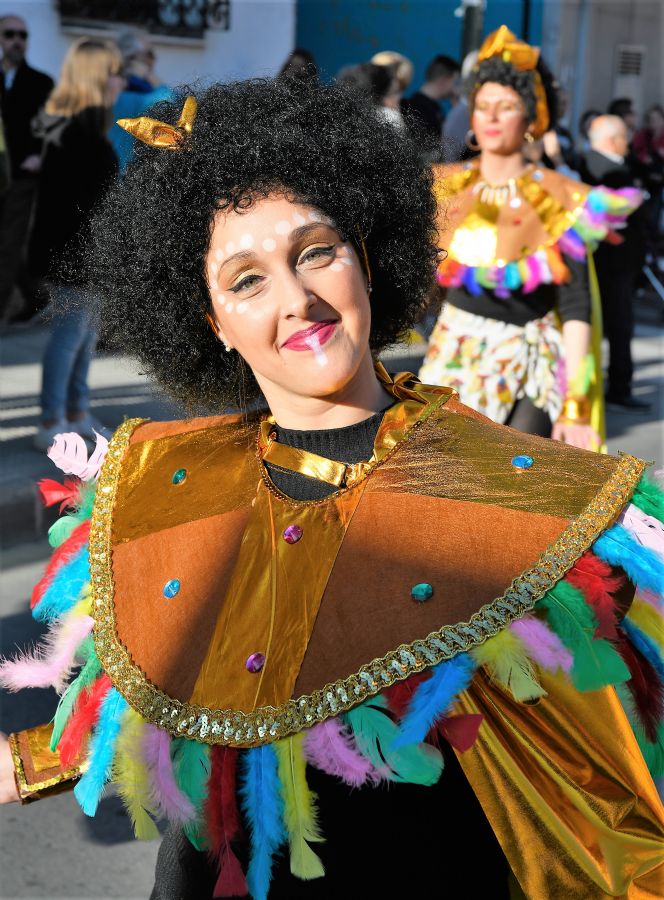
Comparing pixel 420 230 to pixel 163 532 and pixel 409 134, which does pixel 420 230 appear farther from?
pixel 163 532

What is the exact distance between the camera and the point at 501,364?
13.4 ft

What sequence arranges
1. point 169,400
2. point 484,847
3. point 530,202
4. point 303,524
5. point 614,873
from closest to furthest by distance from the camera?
point 614,873
point 484,847
point 303,524
point 169,400
point 530,202

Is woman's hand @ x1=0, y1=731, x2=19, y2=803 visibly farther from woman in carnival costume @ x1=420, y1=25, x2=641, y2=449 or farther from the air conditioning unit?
the air conditioning unit

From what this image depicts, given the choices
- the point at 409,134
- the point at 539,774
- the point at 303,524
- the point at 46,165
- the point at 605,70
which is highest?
the point at 409,134

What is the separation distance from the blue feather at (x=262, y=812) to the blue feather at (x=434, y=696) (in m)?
0.19

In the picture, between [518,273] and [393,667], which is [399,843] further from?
[518,273]

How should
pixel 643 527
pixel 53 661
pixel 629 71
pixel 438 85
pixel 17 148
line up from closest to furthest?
pixel 643 527 < pixel 53 661 < pixel 17 148 < pixel 438 85 < pixel 629 71

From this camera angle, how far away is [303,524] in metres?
A: 1.78

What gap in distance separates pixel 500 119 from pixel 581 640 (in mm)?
3205

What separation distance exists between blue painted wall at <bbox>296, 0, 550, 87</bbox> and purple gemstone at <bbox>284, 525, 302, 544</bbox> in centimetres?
1189

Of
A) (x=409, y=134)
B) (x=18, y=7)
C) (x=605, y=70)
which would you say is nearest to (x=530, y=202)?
(x=409, y=134)

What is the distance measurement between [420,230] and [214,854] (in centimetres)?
117

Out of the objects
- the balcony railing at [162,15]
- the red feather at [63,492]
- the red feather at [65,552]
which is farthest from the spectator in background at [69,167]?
the balcony railing at [162,15]

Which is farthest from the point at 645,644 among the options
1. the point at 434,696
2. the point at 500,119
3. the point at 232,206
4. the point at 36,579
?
the point at 36,579
